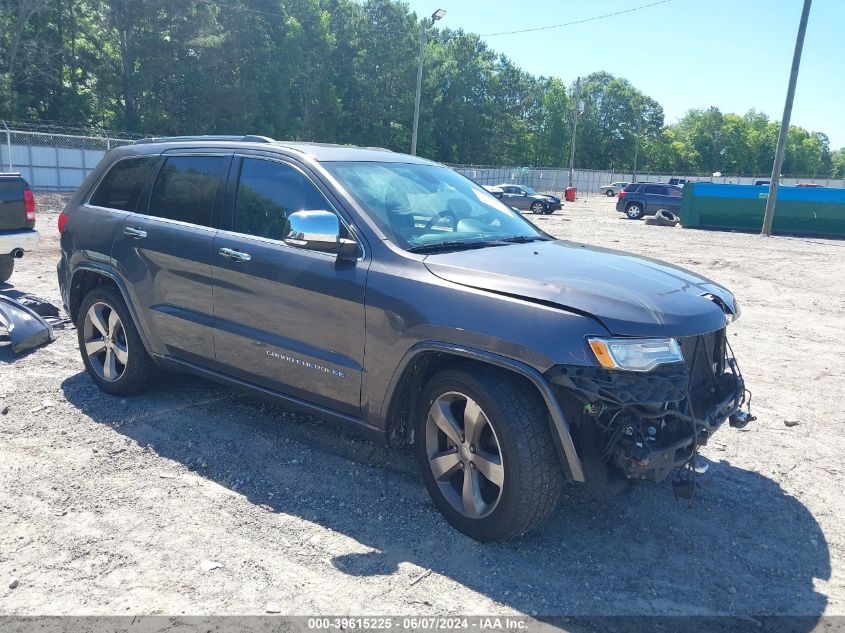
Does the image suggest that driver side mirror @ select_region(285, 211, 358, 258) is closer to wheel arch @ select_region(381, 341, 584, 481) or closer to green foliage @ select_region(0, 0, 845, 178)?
wheel arch @ select_region(381, 341, 584, 481)

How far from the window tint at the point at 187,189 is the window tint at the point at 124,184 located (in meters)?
0.20

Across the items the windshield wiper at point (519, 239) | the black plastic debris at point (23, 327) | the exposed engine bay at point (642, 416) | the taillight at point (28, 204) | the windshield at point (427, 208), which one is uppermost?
the windshield at point (427, 208)

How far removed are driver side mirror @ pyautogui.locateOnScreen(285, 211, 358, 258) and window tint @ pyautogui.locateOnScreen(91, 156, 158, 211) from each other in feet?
6.76

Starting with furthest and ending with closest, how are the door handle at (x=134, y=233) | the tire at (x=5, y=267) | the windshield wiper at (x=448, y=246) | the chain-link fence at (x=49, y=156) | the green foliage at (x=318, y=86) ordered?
the green foliage at (x=318, y=86)
the chain-link fence at (x=49, y=156)
the tire at (x=5, y=267)
the door handle at (x=134, y=233)
the windshield wiper at (x=448, y=246)

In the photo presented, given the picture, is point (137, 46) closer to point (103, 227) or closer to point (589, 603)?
point (103, 227)

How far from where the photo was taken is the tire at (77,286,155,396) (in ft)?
16.9

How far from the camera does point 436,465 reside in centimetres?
362

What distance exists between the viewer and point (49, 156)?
27.1 meters

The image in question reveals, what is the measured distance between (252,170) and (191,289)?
887 mm

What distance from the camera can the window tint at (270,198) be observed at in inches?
164

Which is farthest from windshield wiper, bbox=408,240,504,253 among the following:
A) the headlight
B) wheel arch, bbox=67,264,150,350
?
wheel arch, bbox=67,264,150,350

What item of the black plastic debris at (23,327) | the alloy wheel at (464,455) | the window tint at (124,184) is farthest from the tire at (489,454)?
the black plastic debris at (23,327)

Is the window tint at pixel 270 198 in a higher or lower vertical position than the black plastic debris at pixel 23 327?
higher

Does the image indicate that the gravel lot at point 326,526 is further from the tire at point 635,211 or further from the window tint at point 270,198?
the tire at point 635,211
